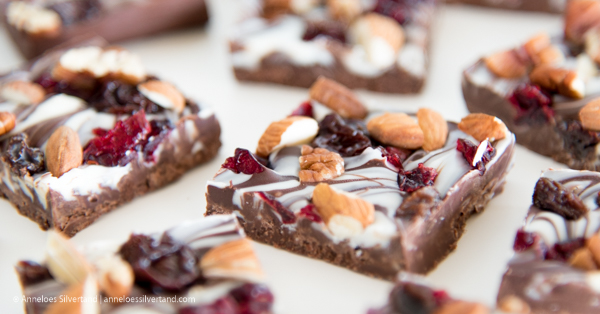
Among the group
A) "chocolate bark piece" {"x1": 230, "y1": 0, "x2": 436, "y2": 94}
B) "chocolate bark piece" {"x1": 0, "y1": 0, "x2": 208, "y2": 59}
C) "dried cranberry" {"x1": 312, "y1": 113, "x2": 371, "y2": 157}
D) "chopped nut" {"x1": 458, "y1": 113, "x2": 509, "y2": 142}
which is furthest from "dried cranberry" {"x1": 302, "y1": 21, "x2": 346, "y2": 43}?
"chopped nut" {"x1": 458, "y1": 113, "x2": 509, "y2": 142}

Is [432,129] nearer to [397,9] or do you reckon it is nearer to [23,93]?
[397,9]

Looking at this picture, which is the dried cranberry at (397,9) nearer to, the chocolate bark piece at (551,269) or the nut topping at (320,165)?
the nut topping at (320,165)

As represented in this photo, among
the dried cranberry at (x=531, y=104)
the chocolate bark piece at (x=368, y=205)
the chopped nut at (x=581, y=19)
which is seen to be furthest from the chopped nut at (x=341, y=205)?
the chopped nut at (x=581, y=19)

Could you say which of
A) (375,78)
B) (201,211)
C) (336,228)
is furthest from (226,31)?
(336,228)

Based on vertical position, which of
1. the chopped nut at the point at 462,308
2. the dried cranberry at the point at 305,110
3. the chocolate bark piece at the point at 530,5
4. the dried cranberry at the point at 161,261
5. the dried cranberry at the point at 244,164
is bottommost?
the dried cranberry at the point at 161,261

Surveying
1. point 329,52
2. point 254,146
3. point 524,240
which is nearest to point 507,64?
point 329,52

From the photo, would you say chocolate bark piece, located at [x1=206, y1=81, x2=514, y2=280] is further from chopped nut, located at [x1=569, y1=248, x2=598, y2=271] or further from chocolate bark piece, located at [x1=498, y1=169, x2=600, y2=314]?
chopped nut, located at [x1=569, y1=248, x2=598, y2=271]
